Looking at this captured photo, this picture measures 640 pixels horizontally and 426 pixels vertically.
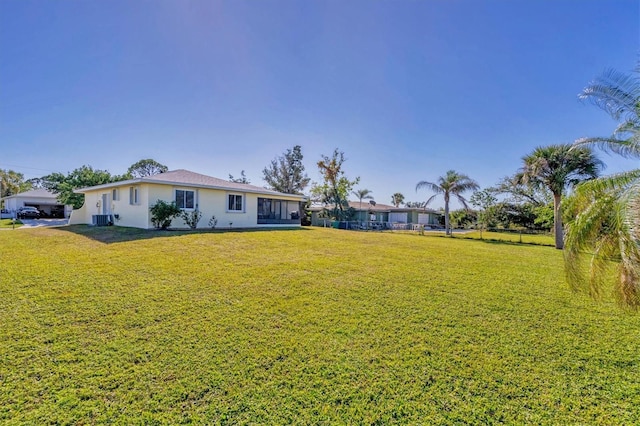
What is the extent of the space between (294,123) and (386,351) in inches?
745

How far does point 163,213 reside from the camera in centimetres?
1450

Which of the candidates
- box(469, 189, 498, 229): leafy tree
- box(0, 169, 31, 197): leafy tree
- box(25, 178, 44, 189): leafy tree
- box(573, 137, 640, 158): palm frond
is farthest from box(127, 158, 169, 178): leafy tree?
box(573, 137, 640, 158): palm frond

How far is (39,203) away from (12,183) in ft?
60.5

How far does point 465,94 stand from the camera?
51.1 feet

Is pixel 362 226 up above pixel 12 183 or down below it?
below

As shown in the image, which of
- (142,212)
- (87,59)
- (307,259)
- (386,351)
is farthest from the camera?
(142,212)

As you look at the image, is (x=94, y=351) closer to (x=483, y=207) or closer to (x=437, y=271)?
(x=437, y=271)

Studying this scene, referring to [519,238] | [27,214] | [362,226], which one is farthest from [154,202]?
[27,214]

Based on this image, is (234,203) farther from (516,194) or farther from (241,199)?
(516,194)

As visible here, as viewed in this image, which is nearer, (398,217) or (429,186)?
(429,186)

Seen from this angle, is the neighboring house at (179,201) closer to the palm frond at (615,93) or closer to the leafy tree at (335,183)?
the leafy tree at (335,183)

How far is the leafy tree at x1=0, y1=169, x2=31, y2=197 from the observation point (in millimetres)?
43812

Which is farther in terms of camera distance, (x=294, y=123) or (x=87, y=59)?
(x=294, y=123)

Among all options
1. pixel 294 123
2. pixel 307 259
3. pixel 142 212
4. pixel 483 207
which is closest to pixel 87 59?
pixel 142 212
